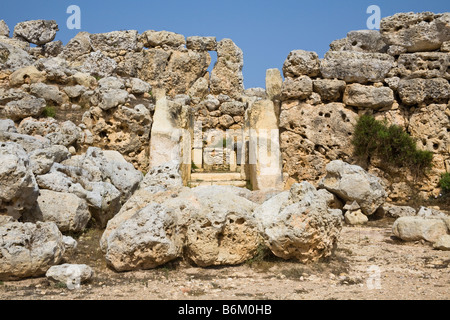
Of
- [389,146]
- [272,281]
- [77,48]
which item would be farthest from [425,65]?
[77,48]

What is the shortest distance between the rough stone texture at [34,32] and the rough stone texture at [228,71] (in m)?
6.48

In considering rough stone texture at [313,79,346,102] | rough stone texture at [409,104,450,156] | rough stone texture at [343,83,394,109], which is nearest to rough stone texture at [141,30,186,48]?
rough stone texture at [313,79,346,102]

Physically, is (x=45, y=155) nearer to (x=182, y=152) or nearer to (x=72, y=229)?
(x=72, y=229)

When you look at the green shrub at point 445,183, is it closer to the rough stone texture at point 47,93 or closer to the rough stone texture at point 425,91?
the rough stone texture at point 425,91

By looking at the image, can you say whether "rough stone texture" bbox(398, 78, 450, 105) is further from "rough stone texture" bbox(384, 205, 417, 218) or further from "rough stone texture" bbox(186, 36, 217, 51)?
"rough stone texture" bbox(186, 36, 217, 51)

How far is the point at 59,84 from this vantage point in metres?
11.0

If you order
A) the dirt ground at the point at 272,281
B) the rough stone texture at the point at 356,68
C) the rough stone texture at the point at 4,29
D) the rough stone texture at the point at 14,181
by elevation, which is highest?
the rough stone texture at the point at 4,29

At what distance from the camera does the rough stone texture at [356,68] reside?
9.64 metres

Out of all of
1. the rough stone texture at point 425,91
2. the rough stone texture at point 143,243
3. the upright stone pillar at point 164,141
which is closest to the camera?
the rough stone texture at point 143,243

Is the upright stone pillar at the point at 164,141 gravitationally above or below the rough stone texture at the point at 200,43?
below

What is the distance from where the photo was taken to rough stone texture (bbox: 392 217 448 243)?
20.2ft

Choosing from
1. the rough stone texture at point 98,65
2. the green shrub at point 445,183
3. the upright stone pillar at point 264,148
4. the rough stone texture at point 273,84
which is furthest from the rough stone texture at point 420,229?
the rough stone texture at point 98,65

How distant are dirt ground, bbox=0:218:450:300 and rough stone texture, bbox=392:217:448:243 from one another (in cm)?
50
